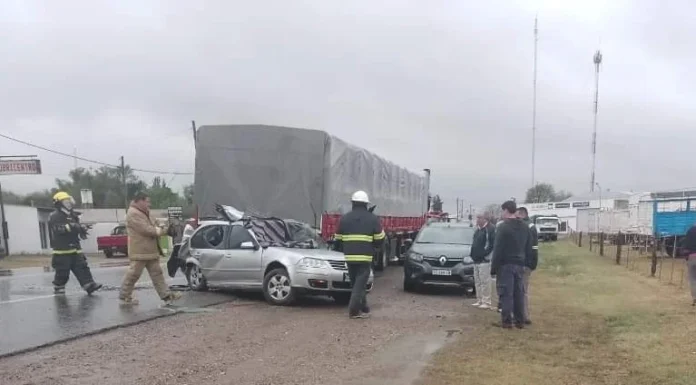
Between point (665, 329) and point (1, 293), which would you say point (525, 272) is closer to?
point (665, 329)

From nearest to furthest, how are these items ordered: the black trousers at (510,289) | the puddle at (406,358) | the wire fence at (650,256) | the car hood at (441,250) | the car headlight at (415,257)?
1. the puddle at (406,358)
2. the black trousers at (510,289)
3. the car hood at (441,250)
4. the car headlight at (415,257)
5. the wire fence at (650,256)

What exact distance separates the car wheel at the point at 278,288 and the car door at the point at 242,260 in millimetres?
263

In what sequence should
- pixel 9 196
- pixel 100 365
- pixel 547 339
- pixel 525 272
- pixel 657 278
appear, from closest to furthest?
pixel 100 365 < pixel 547 339 < pixel 525 272 < pixel 657 278 < pixel 9 196

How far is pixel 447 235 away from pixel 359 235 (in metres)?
5.71

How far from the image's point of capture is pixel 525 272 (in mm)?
10156

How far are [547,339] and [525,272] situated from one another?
1512 mm

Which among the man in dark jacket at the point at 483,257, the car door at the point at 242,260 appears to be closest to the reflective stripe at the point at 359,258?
the car door at the point at 242,260

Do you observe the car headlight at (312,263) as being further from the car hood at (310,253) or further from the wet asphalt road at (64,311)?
the wet asphalt road at (64,311)

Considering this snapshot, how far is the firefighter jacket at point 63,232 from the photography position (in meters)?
12.2

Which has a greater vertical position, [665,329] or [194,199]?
[194,199]

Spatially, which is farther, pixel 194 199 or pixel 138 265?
pixel 194 199

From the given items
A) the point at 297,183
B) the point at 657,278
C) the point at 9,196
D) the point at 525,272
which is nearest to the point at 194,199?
the point at 297,183

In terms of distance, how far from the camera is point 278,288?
1169cm

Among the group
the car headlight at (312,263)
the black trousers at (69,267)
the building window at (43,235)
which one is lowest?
the building window at (43,235)
